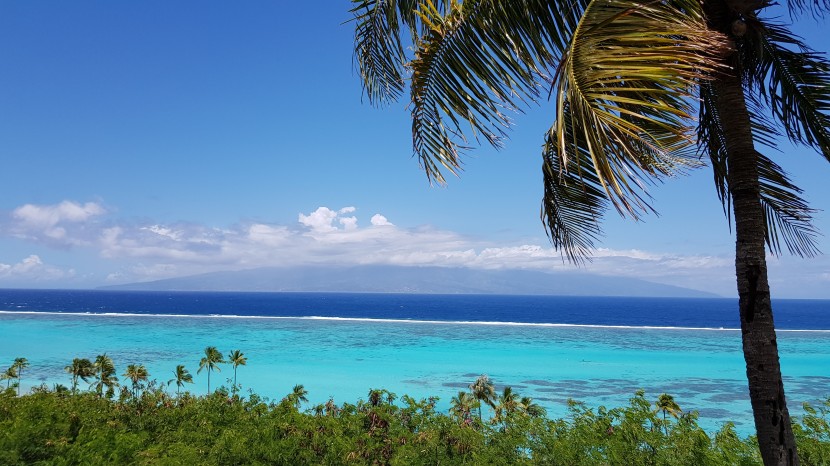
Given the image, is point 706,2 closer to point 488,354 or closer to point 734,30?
point 734,30

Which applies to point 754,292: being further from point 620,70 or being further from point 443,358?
point 443,358

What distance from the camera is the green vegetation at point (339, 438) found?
7.61 m

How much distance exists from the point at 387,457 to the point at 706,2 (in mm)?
9477

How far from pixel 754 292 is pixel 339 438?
7.64 meters

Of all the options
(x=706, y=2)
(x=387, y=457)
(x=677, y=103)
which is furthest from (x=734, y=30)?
(x=387, y=457)

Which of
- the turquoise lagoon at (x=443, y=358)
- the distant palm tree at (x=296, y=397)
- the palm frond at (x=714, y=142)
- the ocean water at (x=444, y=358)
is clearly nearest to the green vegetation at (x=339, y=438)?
the distant palm tree at (x=296, y=397)

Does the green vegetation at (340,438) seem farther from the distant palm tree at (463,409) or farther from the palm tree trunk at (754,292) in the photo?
the palm tree trunk at (754,292)

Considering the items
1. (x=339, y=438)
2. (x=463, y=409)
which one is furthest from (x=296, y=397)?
(x=339, y=438)

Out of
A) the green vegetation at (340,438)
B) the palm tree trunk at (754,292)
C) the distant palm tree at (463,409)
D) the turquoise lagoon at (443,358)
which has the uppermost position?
the palm tree trunk at (754,292)

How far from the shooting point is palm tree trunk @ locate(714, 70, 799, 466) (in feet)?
14.0

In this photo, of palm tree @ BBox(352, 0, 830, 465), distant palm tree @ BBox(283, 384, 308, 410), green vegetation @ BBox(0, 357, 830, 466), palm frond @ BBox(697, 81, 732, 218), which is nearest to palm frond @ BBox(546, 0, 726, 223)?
palm tree @ BBox(352, 0, 830, 465)

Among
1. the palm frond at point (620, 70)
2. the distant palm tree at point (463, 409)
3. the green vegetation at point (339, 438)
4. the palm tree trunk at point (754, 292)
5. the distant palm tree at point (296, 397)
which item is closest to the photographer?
the palm frond at point (620, 70)

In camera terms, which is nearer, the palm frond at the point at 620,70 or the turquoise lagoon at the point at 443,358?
the palm frond at the point at 620,70

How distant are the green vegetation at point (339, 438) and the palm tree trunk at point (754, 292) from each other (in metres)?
5.15
